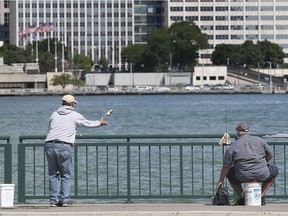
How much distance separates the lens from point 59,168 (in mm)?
22406

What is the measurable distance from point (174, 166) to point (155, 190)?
7012 mm

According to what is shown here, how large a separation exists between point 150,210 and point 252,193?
183cm

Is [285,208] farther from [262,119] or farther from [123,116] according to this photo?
[123,116]

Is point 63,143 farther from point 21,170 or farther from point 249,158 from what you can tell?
point 249,158

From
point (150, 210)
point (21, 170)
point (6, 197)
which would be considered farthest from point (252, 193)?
point (21, 170)

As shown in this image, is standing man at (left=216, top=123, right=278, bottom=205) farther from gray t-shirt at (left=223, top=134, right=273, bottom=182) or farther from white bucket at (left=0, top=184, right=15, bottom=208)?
white bucket at (left=0, top=184, right=15, bottom=208)

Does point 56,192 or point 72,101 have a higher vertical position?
point 72,101

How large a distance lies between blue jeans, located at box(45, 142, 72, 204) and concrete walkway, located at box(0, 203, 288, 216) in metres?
0.26

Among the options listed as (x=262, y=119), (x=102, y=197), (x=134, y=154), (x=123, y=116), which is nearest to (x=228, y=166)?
(x=102, y=197)

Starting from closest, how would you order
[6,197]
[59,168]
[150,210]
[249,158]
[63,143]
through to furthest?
[150,210] < [249,158] < [6,197] < [63,143] < [59,168]

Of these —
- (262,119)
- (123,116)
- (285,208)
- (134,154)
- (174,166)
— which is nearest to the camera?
(285,208)

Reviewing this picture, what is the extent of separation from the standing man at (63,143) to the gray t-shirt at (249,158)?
8.87 feet

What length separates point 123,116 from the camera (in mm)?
120438

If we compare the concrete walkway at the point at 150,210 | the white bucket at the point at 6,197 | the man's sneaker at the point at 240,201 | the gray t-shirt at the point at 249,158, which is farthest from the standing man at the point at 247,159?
the white bucket at the point at 6,197
